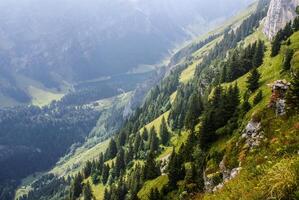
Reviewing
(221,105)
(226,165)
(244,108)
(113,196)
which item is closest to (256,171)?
(226,165)

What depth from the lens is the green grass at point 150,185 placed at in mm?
105438

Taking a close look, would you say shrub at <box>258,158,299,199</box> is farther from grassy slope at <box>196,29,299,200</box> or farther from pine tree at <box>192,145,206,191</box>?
pine tree at <box>192,145,206,191</box>

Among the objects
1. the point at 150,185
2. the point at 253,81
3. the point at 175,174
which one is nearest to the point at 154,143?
the point at 150,185

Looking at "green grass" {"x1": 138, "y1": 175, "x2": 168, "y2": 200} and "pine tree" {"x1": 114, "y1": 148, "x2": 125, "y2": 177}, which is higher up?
"pine tree" {"x1": 114, "y1": 148, "x2": 125, "y2": 177}

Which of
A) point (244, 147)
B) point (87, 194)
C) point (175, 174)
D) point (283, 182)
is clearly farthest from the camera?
point (87, 194)

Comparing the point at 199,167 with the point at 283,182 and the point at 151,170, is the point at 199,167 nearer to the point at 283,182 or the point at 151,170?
the point at 151,170

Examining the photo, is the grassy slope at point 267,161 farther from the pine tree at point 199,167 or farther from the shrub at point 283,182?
the pine tree at point 199,167

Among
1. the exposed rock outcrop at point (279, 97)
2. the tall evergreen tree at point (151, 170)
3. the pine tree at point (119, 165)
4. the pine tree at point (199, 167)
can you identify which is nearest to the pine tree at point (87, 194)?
the pine tree at point (119, 165)

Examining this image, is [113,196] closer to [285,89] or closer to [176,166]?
[176,166]

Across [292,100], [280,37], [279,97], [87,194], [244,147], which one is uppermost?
[280,37]

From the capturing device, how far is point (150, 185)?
116875 mm

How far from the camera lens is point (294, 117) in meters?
54.2

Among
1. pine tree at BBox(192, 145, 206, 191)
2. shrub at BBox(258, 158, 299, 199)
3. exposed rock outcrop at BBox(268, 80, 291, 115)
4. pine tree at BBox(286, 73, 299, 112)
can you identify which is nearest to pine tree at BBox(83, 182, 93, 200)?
pine tree at BBox(192, 145, 206, 191)

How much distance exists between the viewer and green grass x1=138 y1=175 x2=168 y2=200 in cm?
10544
